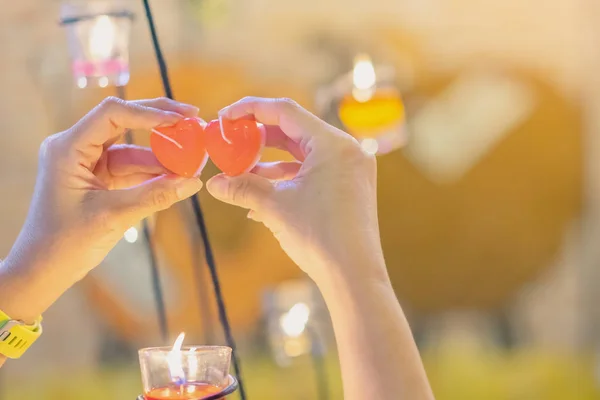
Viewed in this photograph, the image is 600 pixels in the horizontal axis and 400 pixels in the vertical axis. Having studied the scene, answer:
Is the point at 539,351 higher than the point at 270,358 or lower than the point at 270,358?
lower

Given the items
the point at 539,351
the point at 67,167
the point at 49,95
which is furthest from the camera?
the point at 539,351

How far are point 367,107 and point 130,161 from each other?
0.83 meters

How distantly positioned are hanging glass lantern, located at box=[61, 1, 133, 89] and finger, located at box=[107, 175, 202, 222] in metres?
0.68

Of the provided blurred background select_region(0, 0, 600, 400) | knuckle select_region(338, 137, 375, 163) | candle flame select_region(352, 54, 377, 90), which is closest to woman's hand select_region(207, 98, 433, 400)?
knuckle select_region(338, 137, 375, 163)

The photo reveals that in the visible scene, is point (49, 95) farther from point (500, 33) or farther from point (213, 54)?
point (500, 33)

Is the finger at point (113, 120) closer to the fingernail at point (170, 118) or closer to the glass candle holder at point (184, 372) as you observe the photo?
the fingernail at point (170, 118)

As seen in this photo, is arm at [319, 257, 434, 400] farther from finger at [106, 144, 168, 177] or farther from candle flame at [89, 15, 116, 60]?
candle flame at [89, 15, 116, 60]

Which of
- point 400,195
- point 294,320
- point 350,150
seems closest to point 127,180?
point 350,150

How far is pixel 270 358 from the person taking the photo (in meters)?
1.84

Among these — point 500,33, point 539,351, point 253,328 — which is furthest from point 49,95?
point 539,351

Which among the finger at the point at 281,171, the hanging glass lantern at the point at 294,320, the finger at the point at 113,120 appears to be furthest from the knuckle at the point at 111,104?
the hanging glass lantern at the point at 294,320

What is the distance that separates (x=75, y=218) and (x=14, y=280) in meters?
0.11

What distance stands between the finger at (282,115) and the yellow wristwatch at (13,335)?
38 cm

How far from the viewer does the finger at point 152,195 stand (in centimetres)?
81
